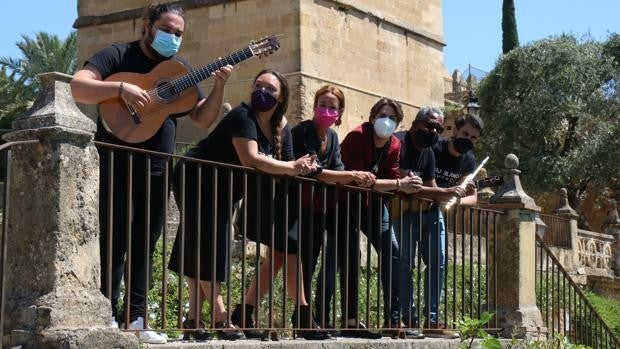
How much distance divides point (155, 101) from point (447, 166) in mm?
3217

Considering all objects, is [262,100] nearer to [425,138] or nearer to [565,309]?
[425,138]

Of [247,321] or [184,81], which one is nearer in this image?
[184,81]

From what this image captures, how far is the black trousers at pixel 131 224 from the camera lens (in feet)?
19.1

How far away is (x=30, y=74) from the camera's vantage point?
112 ft

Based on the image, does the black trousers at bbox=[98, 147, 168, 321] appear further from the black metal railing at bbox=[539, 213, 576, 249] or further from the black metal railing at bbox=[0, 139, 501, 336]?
the black metal railing at bbox=[539, 213, 576, 249]

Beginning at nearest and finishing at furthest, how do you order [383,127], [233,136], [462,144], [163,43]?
[163,43] < [233,136] < [383,127] < [462,144]

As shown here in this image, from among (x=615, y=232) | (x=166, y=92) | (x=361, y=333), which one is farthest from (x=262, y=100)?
(x=615, y=232)

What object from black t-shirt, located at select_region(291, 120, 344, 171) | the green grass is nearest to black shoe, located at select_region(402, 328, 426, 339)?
black t-shirt, located at select_region(291, 120, 344, 171)

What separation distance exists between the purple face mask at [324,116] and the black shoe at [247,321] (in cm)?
128

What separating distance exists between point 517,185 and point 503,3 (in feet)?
89.6

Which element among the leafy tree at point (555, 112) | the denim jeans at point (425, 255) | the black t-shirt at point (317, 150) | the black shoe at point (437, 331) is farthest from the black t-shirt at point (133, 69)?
the leafy tree at point (555, 112)

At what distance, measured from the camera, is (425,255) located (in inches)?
324

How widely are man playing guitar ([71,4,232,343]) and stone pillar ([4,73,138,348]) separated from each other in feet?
1.09

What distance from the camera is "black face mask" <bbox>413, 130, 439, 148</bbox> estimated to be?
8.18 metres
